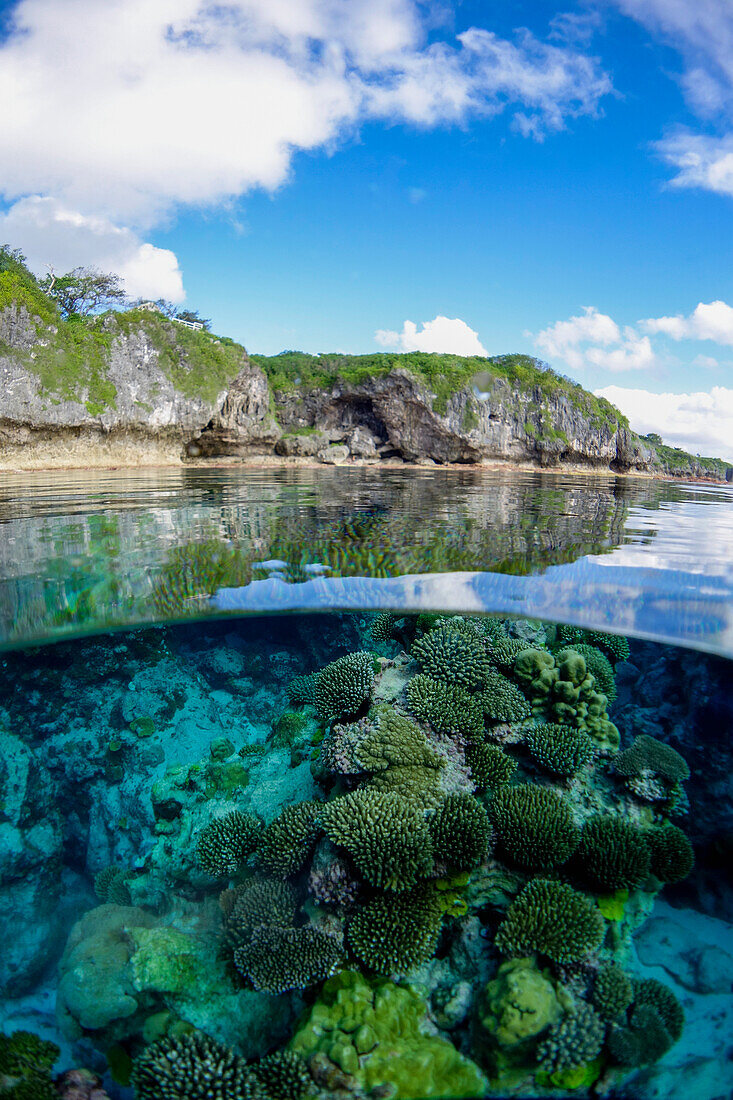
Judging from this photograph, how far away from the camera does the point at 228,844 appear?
498 centimetres

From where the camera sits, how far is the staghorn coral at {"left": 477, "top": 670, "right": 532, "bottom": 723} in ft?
18.0

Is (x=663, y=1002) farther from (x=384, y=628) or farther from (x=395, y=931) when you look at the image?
(x=384, y=628)

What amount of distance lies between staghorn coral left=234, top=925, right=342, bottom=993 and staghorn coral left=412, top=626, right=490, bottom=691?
8.83 ft

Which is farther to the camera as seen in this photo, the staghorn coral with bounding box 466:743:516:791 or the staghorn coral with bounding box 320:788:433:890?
the staghorn coral with bounding box 466:743:516:791

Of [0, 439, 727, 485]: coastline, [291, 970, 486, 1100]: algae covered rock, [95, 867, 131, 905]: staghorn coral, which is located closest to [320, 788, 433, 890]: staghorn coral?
[291, 970, 486, 1100]: algae covered rock

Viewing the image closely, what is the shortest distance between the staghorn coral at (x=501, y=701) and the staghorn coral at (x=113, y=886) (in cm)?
461

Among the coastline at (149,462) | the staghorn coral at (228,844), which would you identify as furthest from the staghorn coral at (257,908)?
the coastline at (149,462)

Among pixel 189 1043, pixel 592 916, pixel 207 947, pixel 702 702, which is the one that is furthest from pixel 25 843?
pixel 702 702

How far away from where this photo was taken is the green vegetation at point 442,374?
4200 centimetres

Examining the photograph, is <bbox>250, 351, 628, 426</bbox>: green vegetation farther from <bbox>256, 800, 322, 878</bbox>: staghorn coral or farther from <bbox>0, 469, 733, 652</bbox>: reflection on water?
<bbox>256, 800, 322, 878</bbox>: staghorn coral

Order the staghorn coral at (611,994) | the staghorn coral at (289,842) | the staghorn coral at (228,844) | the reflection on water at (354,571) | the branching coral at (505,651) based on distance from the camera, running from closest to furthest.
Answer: the staghorn coral at (611,994) → the staghorn coral at (289,842) → the staghorn coral at (228,844) → the branching coral at (505,651) → the reflection on water at (354,571)

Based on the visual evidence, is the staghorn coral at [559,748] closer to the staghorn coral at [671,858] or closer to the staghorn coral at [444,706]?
the staghorn coral at [444,706]

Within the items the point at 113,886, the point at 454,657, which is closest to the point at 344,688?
the point at 454,657

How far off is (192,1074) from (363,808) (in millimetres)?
1925
